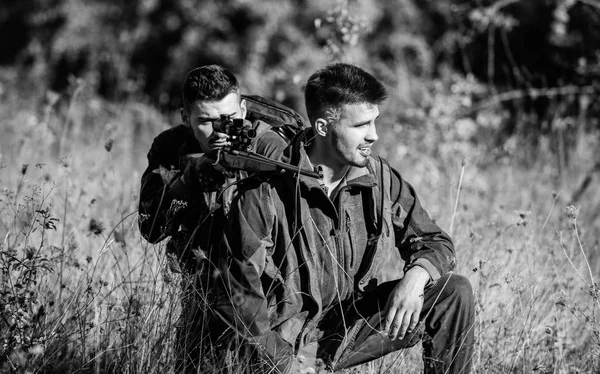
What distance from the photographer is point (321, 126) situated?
9.73 feet

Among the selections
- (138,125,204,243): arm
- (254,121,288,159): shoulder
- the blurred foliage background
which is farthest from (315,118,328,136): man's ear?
the blurred foliage background

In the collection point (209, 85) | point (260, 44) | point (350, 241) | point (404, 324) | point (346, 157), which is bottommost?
point (404, 324)

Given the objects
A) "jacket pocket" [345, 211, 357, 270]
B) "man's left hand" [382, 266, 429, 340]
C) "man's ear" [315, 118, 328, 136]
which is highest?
"man's ear" [315, 118, 328, 136]

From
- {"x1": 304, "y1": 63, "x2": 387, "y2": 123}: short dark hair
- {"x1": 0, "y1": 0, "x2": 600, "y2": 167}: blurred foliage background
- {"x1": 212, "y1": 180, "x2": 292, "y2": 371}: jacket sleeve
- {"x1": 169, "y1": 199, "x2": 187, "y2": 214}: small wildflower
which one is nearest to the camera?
{"x1": 212, "y1": 180, "x2": 292, "y2": 371}: jacket sleeve

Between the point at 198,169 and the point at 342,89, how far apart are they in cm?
65

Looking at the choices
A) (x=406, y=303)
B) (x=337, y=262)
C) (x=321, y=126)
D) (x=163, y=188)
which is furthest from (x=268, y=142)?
(x=406, y=303)

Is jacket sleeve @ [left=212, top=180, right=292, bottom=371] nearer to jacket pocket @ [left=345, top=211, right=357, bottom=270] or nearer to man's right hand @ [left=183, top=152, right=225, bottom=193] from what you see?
man's right hand @ [left=183, top=152, right=225, bottom=193]

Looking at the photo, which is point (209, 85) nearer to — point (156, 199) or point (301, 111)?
point (156, 199)

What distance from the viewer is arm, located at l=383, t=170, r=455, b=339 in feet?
8.93

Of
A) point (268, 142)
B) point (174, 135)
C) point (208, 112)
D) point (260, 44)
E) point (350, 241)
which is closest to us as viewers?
point (350, 241)

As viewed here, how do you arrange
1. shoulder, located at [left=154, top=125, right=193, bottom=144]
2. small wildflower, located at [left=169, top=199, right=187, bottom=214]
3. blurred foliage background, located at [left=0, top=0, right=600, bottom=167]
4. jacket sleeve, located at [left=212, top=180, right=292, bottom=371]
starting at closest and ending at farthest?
jacket sleeve, located at [left=212, top=180, right=292, bottom=371] → small wildflower, located at [left=169, top=199, right=187, bottom=214] → shoulder, located at [left=154, top=125, right=193, bottom=144] → blurred foliage background, located at [left=0, top=0, right=600, bottom=167]

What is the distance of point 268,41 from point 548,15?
3897mm

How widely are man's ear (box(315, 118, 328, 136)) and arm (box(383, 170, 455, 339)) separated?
0.34 metres

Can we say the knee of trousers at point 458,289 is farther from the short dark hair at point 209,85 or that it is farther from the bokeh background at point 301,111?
the short dark hair at point 209,85
